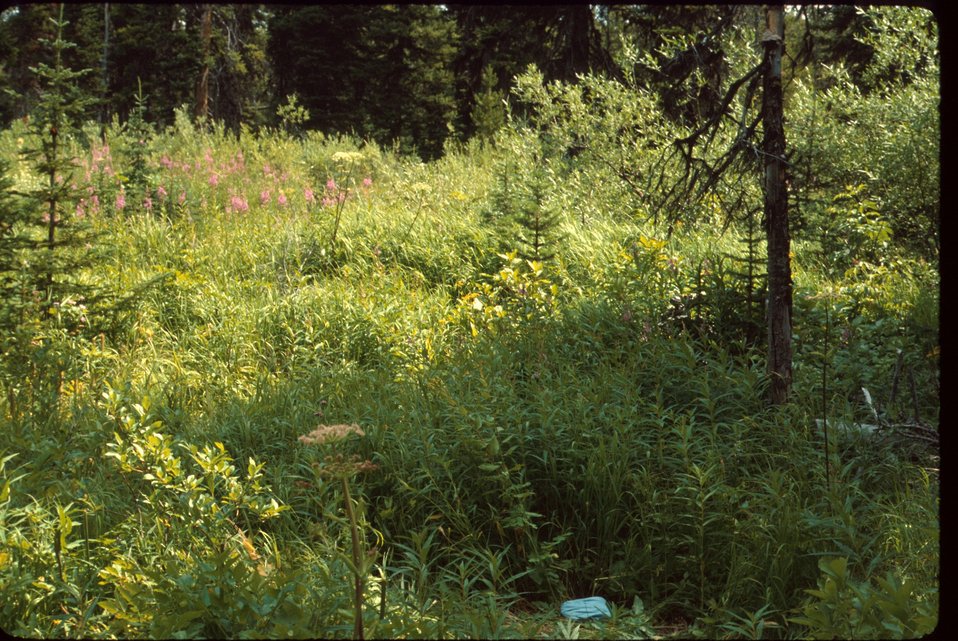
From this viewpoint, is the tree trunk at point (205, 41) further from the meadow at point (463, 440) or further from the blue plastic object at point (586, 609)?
the blue plastic object at point (586, 609)

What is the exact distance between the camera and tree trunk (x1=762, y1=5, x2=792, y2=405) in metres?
4.37

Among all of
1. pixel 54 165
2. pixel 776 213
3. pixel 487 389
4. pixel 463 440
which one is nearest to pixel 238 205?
pixel 54 165

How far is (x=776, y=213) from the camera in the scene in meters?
4.43

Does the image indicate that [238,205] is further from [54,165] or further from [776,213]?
[776,213]

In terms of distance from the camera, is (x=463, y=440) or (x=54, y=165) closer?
(x=463, y=440)

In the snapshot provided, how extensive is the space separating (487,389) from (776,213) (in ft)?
6.54

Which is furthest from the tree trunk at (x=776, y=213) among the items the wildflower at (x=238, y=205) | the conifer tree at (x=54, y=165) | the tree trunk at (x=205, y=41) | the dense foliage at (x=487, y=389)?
the tree trunk at (x=205, y=41)

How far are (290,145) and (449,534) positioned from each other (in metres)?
10.2

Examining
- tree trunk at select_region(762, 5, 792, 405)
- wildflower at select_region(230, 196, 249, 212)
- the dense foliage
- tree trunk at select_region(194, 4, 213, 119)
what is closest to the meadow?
the dense foliage

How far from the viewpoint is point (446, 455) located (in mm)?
3812
